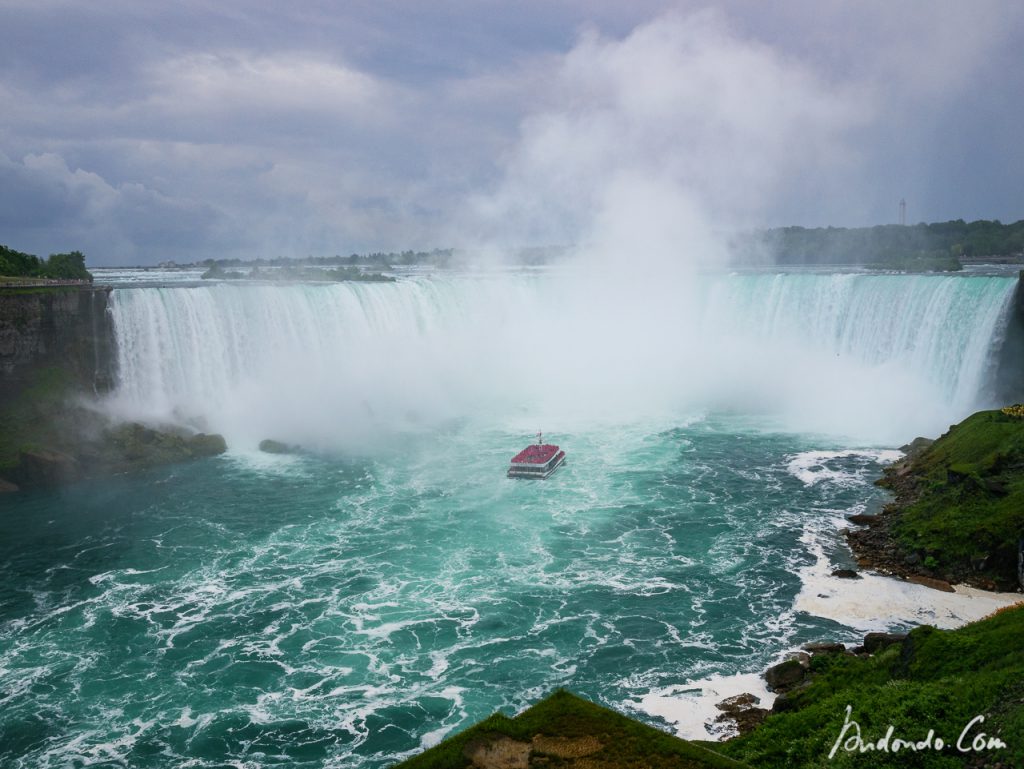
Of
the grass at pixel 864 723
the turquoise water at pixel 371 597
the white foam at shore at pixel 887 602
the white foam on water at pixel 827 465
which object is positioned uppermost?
the grass at pixel 864 723

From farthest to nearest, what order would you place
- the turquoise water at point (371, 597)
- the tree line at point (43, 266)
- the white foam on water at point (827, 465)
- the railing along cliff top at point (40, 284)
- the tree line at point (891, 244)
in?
the tree line at point (891, 244) → the tree line at point (43, 266) → the railing along cliff top at point (40, 284) → the white foam on water at point (827, 465) → the turquoise water at point (371, 597)

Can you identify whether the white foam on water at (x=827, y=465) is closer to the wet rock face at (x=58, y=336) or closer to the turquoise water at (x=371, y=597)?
the turquoise water at (x=371, y=597)

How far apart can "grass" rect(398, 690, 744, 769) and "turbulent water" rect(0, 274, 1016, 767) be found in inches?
161

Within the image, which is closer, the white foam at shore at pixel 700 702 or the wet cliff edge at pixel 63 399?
the white foam at shore at pixel 700 702

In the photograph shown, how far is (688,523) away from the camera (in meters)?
25.3

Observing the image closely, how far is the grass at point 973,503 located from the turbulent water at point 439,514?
2330mm

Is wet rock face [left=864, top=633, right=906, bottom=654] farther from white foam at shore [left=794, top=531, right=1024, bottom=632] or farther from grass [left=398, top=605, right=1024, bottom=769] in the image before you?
grass [left=398, top=605, right=1024, bottom=769]

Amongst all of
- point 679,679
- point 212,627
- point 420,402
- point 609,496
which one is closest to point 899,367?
point 609,496

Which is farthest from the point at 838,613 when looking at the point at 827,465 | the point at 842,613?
the point at 827,465

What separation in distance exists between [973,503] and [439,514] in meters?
16.1

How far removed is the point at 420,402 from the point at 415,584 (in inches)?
945

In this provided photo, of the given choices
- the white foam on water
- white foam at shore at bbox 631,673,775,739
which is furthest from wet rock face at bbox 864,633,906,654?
the white foam on water

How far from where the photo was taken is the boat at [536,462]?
101 feet

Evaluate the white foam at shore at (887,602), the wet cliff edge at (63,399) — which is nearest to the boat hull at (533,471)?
the white foam at shore at (887,602)
